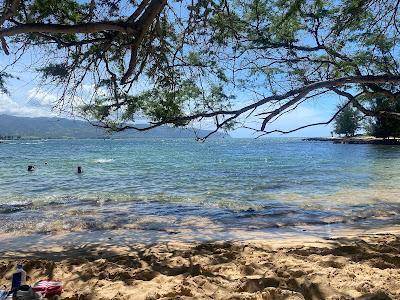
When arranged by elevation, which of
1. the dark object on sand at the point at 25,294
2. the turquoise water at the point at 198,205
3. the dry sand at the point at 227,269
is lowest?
the turquoise water at the point at 198,205

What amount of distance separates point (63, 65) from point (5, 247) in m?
3.39

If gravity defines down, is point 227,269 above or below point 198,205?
above

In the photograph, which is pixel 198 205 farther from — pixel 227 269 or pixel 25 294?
pixel 25 294

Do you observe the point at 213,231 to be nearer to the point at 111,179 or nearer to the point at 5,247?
the point at 5,247

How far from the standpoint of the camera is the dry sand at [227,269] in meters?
4.08

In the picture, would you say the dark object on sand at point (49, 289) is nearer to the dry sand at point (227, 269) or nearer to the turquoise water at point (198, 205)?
the dry sand at point (227, 269)

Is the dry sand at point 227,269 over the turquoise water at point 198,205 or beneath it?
over

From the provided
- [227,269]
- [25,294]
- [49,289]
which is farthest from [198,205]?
[25,294]

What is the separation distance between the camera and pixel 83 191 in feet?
52.1

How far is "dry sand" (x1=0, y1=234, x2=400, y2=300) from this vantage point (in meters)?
4.08

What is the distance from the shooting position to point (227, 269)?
504cm

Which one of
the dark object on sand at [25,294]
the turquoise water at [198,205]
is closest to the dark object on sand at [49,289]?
the dark object on sand at [25,294]

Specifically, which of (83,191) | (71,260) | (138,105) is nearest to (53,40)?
(138,105)

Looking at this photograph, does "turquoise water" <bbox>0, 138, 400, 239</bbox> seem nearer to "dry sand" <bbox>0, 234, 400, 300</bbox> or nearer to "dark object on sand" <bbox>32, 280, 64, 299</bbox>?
"dry sand" <bbox>0, 234, 400, 300</bbox>
